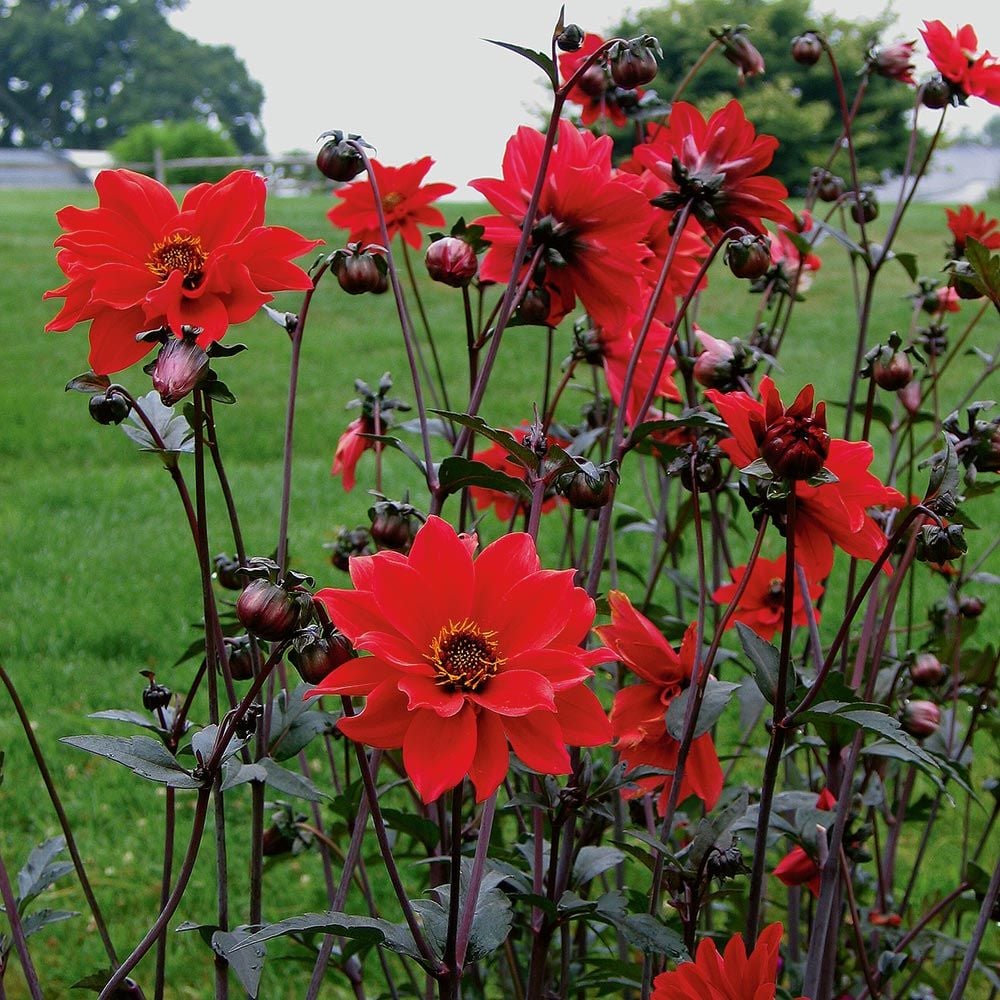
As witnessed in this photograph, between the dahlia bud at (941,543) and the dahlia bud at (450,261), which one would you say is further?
the dahlia bud at (450,261)

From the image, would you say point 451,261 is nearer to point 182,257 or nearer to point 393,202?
point 182,257

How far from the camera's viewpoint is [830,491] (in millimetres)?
893

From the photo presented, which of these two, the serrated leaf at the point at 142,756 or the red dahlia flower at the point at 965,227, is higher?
the red dahlia flower at the point at 965,227

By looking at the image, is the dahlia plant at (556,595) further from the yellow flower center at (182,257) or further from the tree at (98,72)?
the tree at (98,72)

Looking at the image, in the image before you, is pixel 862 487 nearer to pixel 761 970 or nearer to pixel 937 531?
pixel 937 531

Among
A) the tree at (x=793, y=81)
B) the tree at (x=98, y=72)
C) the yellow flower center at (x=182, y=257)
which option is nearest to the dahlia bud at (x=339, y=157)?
the yellow flower center at (x=182, y=257)

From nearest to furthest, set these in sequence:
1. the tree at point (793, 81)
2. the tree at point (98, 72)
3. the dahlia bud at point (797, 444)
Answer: the dahlia bud at point (797, 444), the tree at point (793, 81), the tree at point (98, 72)

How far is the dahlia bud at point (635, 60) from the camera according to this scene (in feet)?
3.33

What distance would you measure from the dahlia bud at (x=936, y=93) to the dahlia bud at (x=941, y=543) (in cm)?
85

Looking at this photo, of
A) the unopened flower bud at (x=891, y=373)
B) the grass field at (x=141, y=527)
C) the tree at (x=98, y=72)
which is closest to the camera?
the unopened flower bud at (x=891, y=373)

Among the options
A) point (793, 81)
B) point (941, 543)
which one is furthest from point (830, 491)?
point (793, 81)

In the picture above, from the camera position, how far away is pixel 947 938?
52.2 inches

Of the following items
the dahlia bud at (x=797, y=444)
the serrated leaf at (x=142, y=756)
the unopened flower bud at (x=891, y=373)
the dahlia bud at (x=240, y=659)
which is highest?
the dahlia bud at (x=797, y=444)

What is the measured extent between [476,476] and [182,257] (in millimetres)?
276
